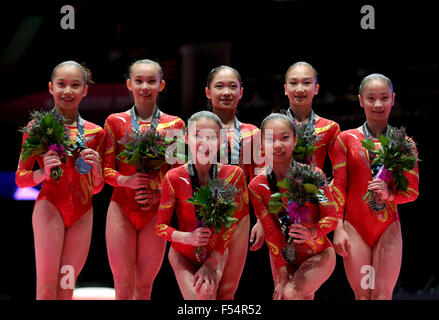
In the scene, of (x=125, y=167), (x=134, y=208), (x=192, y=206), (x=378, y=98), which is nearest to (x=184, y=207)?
(x=192, y=206)

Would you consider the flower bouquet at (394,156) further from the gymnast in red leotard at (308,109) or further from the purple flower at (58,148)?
the purple flower at (58,148)

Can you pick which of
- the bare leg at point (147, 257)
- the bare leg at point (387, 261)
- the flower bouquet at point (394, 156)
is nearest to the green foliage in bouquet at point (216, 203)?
the bare leg at point (147, 257)

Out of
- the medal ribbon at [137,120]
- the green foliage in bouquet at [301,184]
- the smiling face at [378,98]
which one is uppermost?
the smiling face at [378,98]

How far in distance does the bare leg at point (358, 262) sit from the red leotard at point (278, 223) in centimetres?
41

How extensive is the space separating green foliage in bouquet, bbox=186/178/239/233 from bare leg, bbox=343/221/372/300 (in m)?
0.92

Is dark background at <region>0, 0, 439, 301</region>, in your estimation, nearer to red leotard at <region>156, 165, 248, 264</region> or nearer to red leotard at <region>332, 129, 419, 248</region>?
red leotard at <region>332, 129, 419, 248</region>

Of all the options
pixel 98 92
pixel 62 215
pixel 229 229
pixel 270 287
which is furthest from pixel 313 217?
pixel 98 92

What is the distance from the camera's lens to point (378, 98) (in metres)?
3.67

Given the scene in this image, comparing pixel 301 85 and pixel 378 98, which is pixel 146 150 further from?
pixel 378 98

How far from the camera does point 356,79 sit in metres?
5.23

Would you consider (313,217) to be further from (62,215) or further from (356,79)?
(356,79)

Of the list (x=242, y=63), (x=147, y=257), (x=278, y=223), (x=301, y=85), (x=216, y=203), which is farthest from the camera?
(x=242, y=63)

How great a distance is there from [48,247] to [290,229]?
4.61 feet

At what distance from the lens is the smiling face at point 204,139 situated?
10.4 ft
